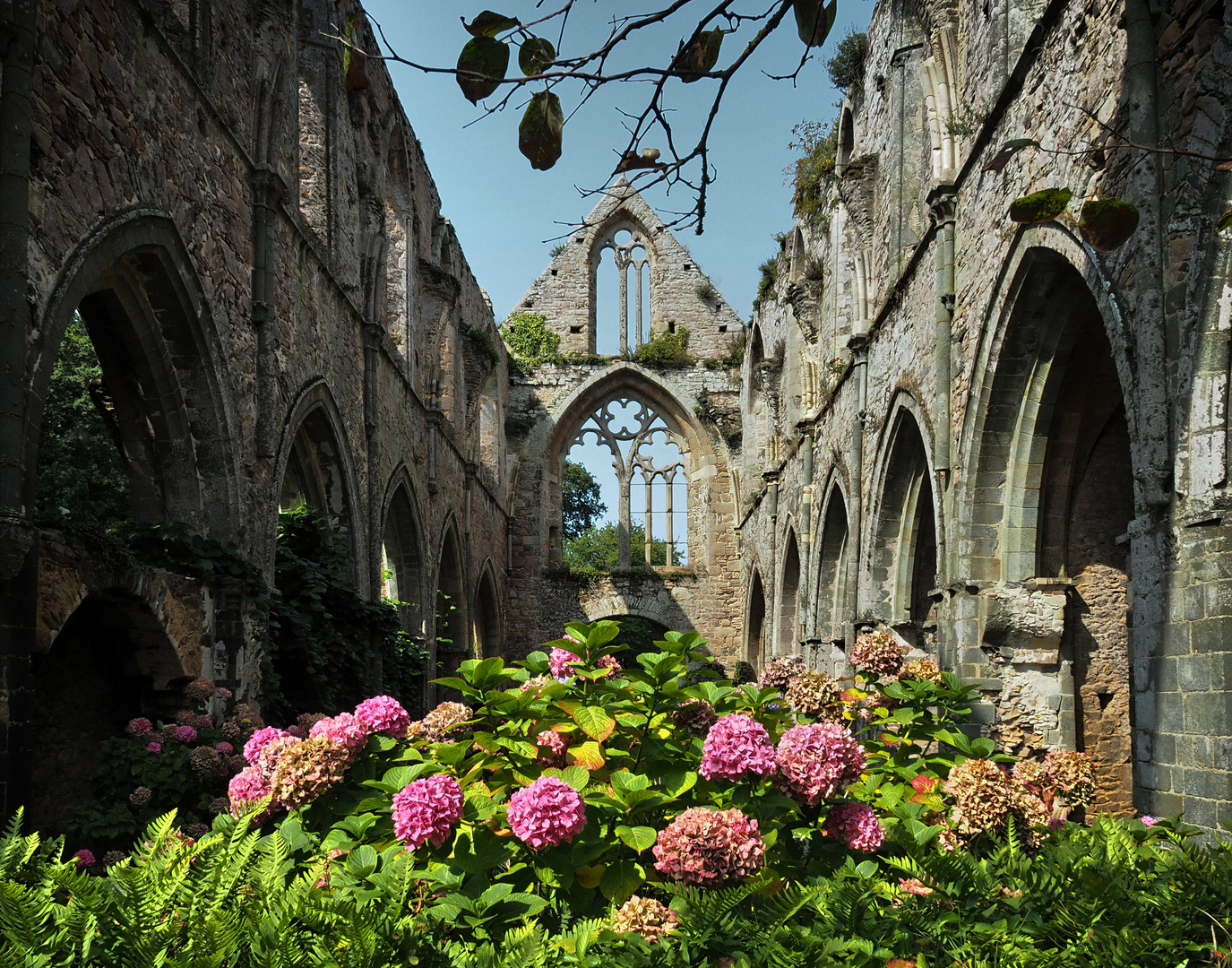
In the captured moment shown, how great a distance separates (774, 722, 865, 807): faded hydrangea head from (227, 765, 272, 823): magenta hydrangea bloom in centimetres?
119

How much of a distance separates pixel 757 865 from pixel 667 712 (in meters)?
0.71

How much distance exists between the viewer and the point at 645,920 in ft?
6.64

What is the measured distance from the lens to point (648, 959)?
1.85 m

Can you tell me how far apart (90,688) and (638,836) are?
15.7ft

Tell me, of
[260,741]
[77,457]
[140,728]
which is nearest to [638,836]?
[260,741]

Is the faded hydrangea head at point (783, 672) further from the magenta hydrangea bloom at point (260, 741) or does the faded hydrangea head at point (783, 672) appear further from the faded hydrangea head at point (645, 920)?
the magenta hydrangea bloom at point (260, 741)

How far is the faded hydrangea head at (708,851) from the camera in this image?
211 centimetres

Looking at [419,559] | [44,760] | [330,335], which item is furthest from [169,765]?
[419,559]

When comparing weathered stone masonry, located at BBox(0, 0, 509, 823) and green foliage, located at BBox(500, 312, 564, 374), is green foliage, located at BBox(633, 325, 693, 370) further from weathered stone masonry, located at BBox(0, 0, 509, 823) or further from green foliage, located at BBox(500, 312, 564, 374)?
weathered stone masonry, located at BBox(0, 0, 509, 823)

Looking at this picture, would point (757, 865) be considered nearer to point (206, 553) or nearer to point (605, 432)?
point (206, 553)

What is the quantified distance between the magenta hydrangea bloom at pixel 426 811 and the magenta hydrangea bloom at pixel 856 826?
0.88 metres

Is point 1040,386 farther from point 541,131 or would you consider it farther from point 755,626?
point 755,626

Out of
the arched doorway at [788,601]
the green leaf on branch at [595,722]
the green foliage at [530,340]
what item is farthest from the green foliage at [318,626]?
the green foliage at [530,340]

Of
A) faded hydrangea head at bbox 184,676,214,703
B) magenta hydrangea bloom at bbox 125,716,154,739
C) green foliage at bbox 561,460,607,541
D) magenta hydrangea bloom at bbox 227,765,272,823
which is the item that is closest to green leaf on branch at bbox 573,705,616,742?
magenta hydrangea bloom at bbox 227,765,272,823
